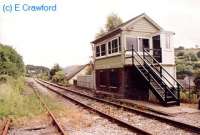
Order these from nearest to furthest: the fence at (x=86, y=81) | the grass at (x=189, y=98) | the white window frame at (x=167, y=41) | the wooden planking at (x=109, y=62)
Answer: the grass at (x=189, y=98) → the white window frame at (x=167, y=41) → the wooden planking at (x=109, y=62) → the fence at (x=86, y=81)

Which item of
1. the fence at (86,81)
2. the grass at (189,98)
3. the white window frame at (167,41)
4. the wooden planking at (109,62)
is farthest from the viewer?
the fence at (86,81)

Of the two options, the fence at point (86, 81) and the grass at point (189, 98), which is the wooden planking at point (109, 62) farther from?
the fence at point (86, 81)

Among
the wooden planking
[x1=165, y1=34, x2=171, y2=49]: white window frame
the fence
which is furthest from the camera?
the fence

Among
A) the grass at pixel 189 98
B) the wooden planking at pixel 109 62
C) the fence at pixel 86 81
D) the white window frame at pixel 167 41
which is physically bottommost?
→ the grass at pixel 189 98

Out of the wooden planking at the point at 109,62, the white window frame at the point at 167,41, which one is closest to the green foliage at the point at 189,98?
the white window frame at the point at 167,41

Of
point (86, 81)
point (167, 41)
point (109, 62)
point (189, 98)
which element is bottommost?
point (189, 98)

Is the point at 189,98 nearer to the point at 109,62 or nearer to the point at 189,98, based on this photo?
the point at 189,98

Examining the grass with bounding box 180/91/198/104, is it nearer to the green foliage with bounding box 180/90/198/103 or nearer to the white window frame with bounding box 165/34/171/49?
the green foliage with bounding box 180/90/198/103

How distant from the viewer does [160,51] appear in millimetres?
19266

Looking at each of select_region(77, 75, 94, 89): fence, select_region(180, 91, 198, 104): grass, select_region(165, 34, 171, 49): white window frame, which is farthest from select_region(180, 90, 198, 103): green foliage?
select_region(77, 75, 94, 89): fence

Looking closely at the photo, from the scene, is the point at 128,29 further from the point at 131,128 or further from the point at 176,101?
the point at 131,128

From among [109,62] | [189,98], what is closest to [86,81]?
[109,62]

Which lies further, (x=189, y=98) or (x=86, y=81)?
(x=86, y=81)

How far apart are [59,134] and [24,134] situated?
4.29 ft
